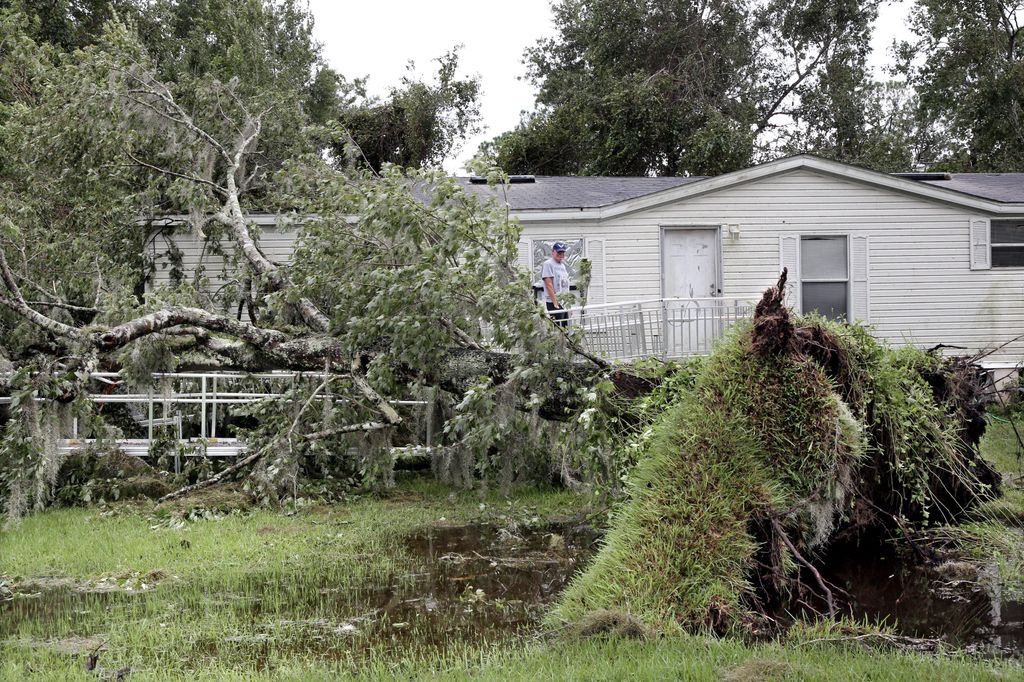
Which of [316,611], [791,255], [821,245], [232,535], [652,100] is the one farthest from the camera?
[652,100]

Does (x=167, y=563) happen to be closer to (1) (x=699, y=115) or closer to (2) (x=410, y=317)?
(2) (x=410, y=317)

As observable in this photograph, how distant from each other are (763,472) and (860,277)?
9775mm

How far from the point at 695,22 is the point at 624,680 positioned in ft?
87.3

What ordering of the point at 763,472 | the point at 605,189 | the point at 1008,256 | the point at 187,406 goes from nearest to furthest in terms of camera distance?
the point at 763,472 → the point at 187,406 → the point at 1008,256 → the point at 605,189

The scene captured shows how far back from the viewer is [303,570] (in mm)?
8000

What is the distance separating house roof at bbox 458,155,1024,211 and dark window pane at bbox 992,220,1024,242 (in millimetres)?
365

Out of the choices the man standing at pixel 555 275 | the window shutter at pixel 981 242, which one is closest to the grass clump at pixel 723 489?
the man standing at pixel 555 275

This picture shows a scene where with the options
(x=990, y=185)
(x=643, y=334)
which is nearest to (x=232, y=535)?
(x=643, y=334)

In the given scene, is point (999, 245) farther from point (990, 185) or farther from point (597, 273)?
point (597, 273)

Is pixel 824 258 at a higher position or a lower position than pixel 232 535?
higher

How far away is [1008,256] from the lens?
50.8 ft

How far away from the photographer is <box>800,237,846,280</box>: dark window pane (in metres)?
15.3

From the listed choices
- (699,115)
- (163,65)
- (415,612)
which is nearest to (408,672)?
(415,612)

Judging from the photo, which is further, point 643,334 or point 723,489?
point 643,334
